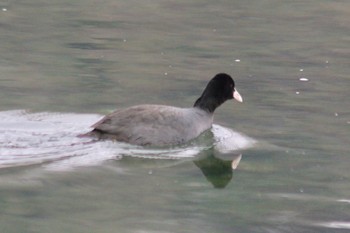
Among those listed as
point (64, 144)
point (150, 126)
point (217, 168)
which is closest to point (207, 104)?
point (150, 126)

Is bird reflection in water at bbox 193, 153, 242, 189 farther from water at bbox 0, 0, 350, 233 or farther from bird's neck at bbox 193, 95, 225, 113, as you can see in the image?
bird's neck at bbox 193, 95, 225, 113

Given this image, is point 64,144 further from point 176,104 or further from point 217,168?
point 176,104

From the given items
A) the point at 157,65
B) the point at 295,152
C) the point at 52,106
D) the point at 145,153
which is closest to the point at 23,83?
the point at 52,106

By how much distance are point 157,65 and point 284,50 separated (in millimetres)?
1894

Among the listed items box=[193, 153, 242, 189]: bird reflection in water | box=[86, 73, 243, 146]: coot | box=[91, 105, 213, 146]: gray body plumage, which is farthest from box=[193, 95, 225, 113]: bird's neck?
box=[193, 153, 242, 189]: bird reflection in water

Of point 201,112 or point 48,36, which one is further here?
point 48,36

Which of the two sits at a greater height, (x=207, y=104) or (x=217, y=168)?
(x=207, y=104)

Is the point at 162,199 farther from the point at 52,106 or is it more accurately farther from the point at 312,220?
the point at 52,106

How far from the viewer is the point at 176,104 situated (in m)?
10.2

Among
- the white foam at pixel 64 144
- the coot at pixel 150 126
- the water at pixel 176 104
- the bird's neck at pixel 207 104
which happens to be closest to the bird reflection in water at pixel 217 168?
the water at pixel 176 104

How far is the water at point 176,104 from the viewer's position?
7.16 meters

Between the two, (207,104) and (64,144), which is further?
(207,104)

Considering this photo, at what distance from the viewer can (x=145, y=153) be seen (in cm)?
857

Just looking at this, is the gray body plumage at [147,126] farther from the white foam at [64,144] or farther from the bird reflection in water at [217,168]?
the bird reflection in water at [217,168]
